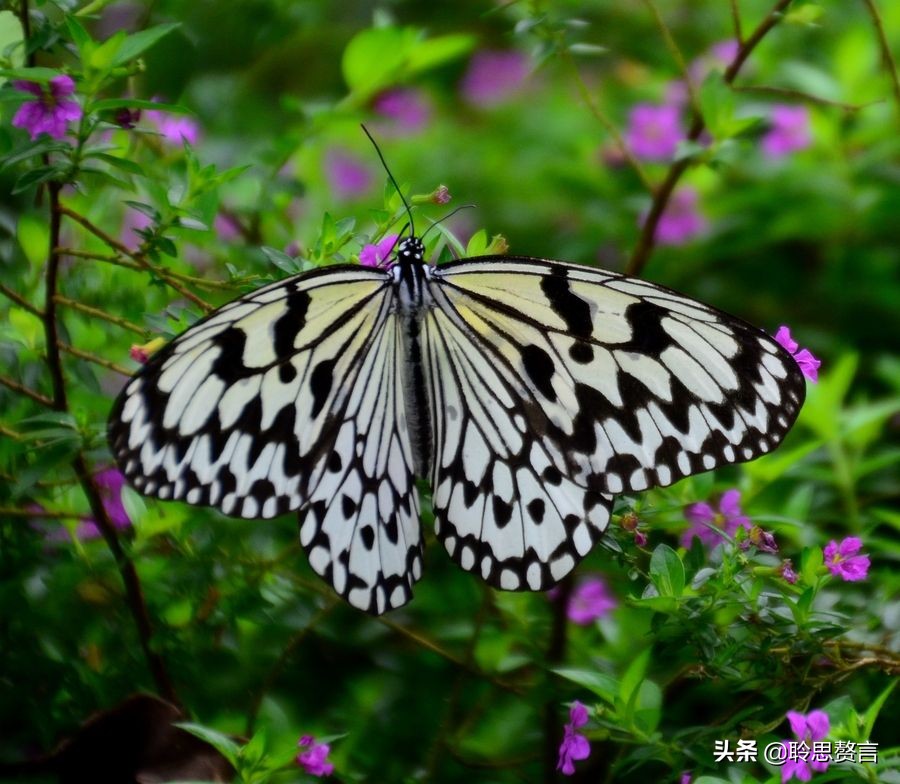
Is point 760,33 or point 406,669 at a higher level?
point 760,33

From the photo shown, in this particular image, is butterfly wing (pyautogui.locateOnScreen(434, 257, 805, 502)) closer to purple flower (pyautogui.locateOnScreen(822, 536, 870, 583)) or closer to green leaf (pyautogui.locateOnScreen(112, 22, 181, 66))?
purple flower (pyautogui.locateOnScreen(822, 536, 870, 583))

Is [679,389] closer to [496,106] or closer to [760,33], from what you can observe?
[760,33]

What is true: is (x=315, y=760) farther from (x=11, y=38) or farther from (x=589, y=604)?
(x=11, y=38)

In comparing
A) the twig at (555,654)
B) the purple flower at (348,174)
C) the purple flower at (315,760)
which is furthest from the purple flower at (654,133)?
the purple flower at (315,760)

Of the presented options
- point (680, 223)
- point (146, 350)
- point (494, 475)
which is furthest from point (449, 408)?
point (680, 223)

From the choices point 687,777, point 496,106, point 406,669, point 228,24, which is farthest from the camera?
point 496,106

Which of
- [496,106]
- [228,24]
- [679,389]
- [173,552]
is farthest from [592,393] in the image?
[496,106]

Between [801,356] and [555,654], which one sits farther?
[555,654]
